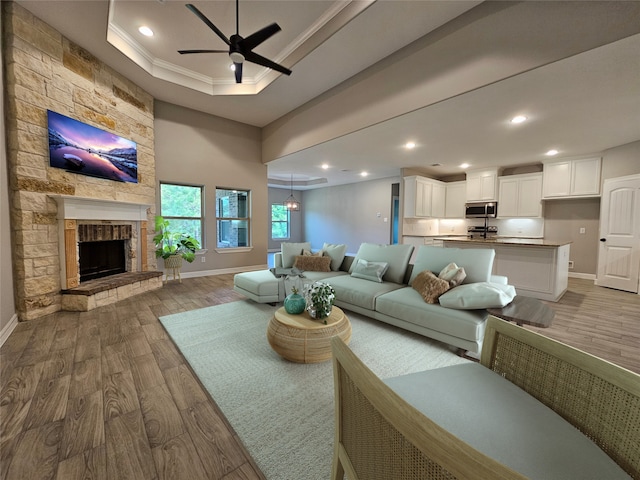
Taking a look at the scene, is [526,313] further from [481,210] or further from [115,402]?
[481,210]

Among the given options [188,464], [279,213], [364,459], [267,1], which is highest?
[267,1]

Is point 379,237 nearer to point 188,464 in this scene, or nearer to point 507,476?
point 188,464

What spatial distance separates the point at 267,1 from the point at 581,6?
2978 millimetres

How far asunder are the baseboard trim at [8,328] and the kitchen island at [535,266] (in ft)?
21.0

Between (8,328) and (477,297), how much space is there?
4.69 metres

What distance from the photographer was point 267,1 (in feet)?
9.53

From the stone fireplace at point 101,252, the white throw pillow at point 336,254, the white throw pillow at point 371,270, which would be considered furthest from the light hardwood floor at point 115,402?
the white throw pillow at point 336,254

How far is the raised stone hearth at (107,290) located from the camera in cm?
338

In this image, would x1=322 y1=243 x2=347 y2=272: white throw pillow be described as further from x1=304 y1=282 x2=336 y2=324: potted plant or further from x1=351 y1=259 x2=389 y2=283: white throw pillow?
x1=304 y1=282 x2=336 y2=324: potted plant

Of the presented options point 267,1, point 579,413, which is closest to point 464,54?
point 267,1

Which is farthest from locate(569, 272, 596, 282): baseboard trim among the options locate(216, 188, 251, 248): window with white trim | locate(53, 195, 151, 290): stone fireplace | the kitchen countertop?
locate(53, 195, 151, 290): stone fireplace

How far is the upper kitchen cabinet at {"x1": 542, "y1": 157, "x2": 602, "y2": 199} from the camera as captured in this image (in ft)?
17.5

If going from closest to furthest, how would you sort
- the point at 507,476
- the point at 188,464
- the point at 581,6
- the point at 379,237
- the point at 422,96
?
the point at 507,476
the point at 188,464
the point at 581,6
the point at 422,96
the point at 379,237

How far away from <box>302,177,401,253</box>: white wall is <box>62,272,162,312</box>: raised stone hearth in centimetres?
622
